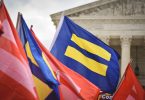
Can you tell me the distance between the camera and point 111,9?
141 feet

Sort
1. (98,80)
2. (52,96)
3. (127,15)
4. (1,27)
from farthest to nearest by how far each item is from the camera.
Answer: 1. (127,15)
2. (98,80)
3. (52,96)
4. (1,27)

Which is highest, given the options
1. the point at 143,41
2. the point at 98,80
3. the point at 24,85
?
the point at 24,85

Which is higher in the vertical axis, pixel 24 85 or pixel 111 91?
pixel 24 85

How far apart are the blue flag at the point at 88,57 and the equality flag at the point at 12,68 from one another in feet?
10.4

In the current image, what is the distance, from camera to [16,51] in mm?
8273

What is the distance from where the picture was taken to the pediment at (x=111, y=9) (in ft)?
140

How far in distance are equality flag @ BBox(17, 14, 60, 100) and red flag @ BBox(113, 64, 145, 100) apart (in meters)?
3.96

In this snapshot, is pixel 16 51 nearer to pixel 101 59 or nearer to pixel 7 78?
pixel 7 78

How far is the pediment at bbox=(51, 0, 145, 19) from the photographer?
42688 mm

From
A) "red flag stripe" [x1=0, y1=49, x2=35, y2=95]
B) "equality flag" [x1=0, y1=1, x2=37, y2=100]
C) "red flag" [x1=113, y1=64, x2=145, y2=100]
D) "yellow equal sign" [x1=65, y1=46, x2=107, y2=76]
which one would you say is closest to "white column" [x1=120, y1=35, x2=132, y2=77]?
"red flag" [x1=113, y1=64, x2=145, y2=100]

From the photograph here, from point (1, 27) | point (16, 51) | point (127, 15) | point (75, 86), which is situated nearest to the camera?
point (1, 27)

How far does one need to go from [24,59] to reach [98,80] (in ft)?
12.9

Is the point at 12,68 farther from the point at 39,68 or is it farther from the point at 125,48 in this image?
the point at 125,48

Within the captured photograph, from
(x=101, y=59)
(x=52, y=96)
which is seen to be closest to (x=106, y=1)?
(x=101, y=59)
